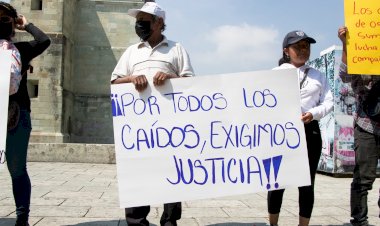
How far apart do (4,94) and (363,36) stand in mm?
3070

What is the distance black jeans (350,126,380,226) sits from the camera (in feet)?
12.5

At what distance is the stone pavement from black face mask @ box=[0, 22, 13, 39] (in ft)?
5.94

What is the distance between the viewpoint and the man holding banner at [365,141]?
3.80 metres

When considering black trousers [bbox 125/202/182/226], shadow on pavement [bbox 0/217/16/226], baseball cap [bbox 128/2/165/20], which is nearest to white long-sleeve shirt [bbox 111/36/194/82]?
baseball cap [bbox 128/2/165/20]

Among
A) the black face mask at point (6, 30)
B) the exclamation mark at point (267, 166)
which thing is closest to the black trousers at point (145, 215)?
the exclamation mark at point (267, 166)

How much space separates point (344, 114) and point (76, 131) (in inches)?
775

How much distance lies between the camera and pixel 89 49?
27.1m

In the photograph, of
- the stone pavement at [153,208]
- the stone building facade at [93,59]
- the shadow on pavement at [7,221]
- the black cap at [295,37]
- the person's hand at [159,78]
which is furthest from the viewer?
the stone building facade at [93,59]

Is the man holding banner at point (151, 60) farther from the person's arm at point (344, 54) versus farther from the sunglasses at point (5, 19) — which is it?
the person's arm at point (344, 54)

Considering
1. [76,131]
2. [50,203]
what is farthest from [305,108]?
[76,131]

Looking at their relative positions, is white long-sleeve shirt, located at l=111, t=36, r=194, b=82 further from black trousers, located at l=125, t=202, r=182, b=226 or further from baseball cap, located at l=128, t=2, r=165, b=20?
black trousers, located at l=125, t=202, r=182, b=226

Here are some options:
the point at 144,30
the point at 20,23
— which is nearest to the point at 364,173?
the point at 144,30

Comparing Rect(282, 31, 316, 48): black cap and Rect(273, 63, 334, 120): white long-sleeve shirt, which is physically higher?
Rect(282, 31, 316, 48): black cap

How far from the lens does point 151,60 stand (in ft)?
11.5
